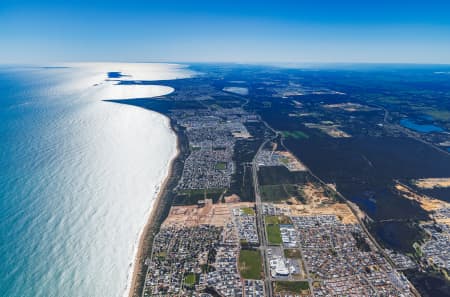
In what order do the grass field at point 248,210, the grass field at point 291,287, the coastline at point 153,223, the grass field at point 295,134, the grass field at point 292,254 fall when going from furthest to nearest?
the grass field at point 295,134, the grass field at point 248,210, the grass field at point 292,254, the coastline at point 153,223, the grass field at point 291,287

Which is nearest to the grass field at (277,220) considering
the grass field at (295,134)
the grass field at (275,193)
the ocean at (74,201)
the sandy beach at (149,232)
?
the grass field at (275,193)

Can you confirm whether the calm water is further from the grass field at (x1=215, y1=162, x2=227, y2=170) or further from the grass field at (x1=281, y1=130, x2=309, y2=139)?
the grass field at (x1=215, y1=162, x2=227, y2=170)

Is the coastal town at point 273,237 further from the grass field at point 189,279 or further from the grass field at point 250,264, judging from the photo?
the grass field at point 250,264

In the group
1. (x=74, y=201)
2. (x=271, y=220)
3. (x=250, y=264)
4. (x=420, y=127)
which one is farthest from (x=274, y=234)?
(x=420, y=127)

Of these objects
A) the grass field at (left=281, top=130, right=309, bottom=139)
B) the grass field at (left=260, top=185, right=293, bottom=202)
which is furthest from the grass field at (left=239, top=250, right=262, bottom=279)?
the grass field at (left=281, top=130, right=309, bottom=139)

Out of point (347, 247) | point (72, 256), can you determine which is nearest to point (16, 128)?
point (72, 256)

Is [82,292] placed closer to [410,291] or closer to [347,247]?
[347,247]
